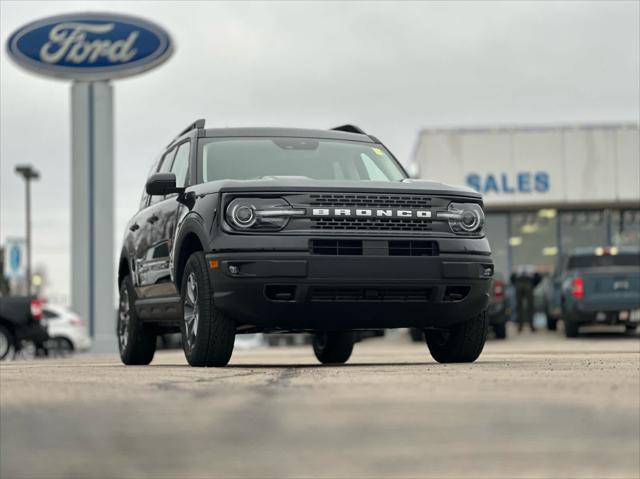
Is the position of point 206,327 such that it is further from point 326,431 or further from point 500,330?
point 500,330

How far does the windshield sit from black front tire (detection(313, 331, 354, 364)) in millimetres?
1889

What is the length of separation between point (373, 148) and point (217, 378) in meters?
3.98

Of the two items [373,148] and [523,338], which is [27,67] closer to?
[523,338]

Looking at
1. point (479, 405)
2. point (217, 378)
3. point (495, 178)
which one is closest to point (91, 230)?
point (495, 178)

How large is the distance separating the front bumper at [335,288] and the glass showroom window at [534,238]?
99.1 ft

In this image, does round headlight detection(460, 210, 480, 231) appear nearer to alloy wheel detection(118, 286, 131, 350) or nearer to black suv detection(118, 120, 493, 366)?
black suv detection(118, 120, 493, 366)

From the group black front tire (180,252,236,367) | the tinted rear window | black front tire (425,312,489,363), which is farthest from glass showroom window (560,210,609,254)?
black front tire (180,252,236,367)

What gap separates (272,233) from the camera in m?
7.37

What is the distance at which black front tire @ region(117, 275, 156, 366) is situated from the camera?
9.89 m

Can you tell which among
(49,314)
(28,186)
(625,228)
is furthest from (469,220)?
(28,186)

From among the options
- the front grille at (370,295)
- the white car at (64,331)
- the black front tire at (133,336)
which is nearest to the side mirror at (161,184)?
the front grille at (370,295)

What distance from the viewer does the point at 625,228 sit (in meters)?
38.2

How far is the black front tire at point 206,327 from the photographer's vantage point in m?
7.45

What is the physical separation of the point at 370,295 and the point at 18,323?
14092 millimetres
